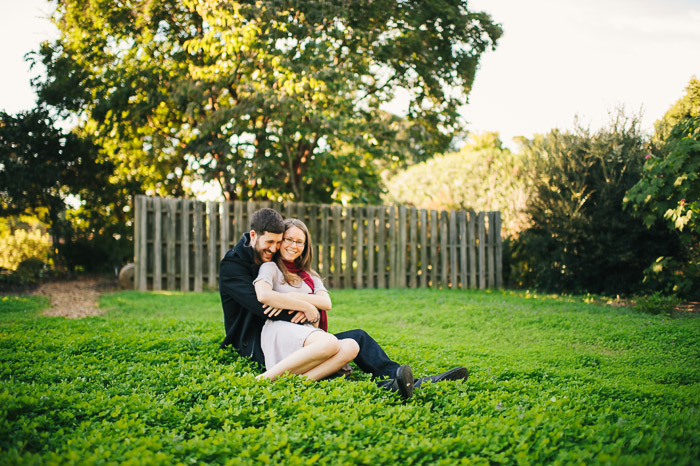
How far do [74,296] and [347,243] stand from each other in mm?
6069

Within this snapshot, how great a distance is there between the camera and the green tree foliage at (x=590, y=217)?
10.0 m

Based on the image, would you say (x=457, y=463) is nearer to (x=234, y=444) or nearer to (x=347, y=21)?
(x=234, y=444)

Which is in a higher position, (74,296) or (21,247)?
(21,247)

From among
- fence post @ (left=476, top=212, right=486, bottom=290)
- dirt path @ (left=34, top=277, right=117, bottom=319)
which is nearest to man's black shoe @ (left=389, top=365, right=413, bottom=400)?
dirt path @ (left=34, top=277, right=117, bottom=319)

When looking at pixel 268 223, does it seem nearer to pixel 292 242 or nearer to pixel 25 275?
pixel 292 242

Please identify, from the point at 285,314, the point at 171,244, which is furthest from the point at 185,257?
the point at 285,314

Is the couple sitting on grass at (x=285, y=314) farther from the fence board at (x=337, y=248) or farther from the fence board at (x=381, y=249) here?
the fence board at (x=381, y=249)

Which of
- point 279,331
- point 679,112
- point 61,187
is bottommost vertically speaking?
point 279,331

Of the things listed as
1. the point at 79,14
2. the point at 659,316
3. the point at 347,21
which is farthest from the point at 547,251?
the point at 79,14

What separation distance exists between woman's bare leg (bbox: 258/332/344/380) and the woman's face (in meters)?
0.80

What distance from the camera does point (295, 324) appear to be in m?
4.18

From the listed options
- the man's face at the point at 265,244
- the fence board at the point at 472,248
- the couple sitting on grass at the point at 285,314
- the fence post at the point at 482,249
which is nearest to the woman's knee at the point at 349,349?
the couple sitting on grass at the point at 285,314

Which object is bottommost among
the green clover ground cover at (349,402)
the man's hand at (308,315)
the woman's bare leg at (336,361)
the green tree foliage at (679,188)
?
the green clover ground cover at (349,402)

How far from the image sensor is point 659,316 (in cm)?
731
